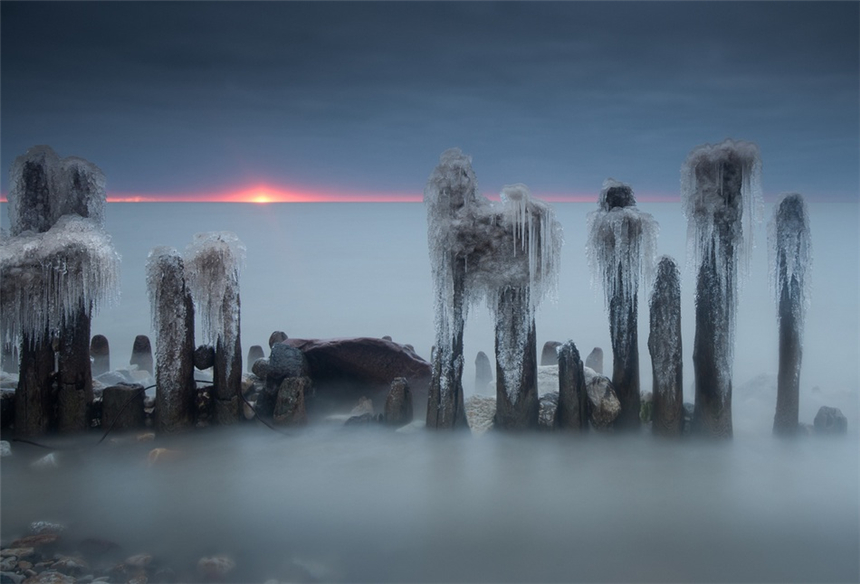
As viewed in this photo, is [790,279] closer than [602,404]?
Yes

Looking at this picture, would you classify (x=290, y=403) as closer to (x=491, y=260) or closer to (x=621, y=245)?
(x=491, y=260)

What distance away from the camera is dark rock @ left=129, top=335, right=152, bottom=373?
37.1ft

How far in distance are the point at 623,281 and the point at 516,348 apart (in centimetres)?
140

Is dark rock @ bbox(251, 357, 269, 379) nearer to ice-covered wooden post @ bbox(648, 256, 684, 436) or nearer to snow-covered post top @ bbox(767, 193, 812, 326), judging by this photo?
ice-covered wooden post @ bbox(648, 256, 684, 436)

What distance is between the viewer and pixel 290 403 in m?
8.23

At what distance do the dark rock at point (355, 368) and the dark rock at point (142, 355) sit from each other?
3.61 metres

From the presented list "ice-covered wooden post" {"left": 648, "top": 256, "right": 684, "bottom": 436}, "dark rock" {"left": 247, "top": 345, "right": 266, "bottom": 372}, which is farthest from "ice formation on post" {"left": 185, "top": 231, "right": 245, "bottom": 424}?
"ice-covered wooden post" {"left": 648, "top": 256, "right": 684, "bottom": 436}

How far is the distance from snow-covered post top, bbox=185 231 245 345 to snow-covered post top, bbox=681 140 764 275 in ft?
16.8

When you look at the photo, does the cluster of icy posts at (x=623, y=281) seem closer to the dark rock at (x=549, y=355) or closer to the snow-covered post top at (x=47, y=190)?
the dark rock at (x=549, y=355)

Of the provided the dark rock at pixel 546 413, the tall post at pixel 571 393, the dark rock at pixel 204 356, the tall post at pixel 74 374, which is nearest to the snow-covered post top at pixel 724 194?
the tall post at pixel 571 393

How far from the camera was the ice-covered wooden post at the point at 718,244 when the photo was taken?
702cm

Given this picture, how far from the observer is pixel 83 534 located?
20.6ft

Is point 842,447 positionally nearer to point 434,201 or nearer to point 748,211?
point 748,211

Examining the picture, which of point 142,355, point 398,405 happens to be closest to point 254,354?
point 142,355
